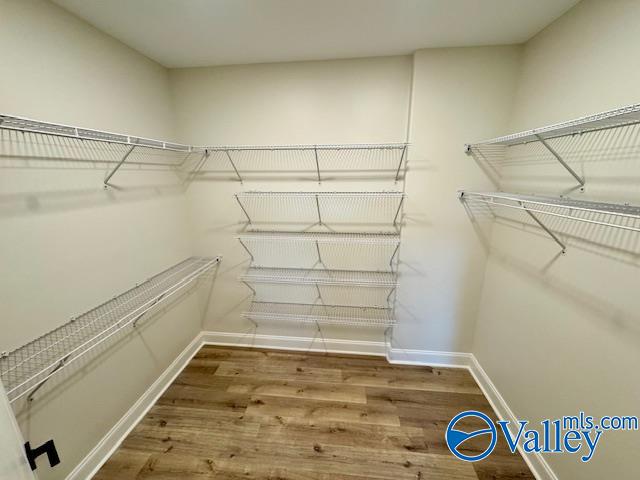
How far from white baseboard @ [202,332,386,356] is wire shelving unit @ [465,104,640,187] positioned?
66.2 inches

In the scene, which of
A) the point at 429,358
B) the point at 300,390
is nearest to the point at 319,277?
the point at 300,390

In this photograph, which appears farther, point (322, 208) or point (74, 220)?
point (322, 208)

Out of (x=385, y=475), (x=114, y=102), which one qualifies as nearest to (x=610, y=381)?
(x=385, y=475)

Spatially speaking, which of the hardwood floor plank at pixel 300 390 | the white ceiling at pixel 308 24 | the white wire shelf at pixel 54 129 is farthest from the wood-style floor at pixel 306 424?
the white ceiling at pixel 308 24

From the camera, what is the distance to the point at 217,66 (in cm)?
184

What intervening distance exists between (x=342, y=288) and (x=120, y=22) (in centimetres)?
212

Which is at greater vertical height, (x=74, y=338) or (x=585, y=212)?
(x=585, y=212)

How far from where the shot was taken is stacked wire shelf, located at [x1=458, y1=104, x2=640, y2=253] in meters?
0.83

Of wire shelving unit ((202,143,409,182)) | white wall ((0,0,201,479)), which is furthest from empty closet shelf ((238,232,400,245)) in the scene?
white wall ((0,0,201,479))

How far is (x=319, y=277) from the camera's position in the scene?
2.14 meters

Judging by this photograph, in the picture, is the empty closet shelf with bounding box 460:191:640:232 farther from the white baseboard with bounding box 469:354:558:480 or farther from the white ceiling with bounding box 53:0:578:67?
the white baseboard with bounding box 469:354:558:480

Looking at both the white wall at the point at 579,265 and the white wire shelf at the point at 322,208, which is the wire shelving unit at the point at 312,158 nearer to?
the white wire shelf at the point at 322,208

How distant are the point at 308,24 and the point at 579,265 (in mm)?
1756

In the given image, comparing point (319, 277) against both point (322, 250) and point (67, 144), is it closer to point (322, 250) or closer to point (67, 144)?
point (322, 250)
